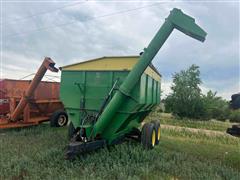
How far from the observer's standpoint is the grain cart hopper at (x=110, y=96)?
18.1 ft

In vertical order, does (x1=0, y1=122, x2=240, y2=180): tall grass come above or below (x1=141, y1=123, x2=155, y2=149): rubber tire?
below

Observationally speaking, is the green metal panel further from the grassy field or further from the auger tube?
the grassy field

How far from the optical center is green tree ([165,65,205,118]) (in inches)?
1109

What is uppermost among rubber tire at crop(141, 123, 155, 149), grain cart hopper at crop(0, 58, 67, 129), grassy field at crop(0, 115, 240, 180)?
grain cart hopper at crop(0, 58, 67, 129)

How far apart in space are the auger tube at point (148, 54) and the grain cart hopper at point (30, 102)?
394 centimetres

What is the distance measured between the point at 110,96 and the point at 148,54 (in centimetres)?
144

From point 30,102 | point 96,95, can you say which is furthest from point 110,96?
point 30,102

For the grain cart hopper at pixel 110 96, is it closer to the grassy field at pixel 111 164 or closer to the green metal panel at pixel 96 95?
the green metal panel at pixel 96 95

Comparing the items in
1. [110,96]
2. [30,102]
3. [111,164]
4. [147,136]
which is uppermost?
[110,96]

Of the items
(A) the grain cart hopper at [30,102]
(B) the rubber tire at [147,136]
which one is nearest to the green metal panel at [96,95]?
(B) the rubber tire at [147,136]

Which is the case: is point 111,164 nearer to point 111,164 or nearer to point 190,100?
point 111,164

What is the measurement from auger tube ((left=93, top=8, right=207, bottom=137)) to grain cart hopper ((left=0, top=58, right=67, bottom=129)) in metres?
3.94

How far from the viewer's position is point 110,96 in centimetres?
610

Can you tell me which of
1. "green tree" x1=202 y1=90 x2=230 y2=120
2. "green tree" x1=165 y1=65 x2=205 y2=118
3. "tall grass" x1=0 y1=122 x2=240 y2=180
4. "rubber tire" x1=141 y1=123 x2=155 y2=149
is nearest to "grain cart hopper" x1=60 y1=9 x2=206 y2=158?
"rubber tire" x1=141 y1=123 x2=155 y2=149
